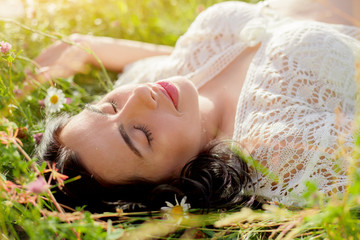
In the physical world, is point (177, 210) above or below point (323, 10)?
below

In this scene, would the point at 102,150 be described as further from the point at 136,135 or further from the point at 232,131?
the point at 232,131

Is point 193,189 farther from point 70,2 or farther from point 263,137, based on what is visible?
point 70,2

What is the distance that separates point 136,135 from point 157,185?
0.89 feet

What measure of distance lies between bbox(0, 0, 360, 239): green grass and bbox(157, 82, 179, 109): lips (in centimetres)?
54

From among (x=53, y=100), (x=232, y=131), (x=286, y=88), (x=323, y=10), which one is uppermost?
(x=323, y=10)

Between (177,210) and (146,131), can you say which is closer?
(177,210)

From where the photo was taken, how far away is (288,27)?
206 cm

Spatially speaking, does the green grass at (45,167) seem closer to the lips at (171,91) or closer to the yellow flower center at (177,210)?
the yellow flower center at (177,210)

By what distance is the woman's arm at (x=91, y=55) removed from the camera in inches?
109

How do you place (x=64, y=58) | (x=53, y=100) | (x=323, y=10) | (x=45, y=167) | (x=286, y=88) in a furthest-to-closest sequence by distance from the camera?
(x=64, y=58) < (x=323, y=10) < (x=53, y=100) < (x=286, y=88) < (x=45, y=167)

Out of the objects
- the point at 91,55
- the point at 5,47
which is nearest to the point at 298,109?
the point at 5,47

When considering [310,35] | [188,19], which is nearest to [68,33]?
[188,19]

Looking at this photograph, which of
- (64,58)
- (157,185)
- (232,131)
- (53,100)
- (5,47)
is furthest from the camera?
(64,58)

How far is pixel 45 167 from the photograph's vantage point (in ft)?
4.13
